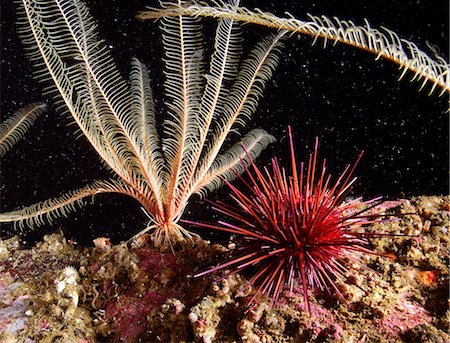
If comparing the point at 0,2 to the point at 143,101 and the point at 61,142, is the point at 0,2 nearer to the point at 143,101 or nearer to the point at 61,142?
the point at 61,142

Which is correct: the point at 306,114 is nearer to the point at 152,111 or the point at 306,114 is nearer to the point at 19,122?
the point at 152,111

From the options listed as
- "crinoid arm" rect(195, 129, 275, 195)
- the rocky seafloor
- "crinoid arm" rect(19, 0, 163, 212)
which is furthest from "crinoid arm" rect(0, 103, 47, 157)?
"crinoid arm" rect(195, 129, 275, 195)

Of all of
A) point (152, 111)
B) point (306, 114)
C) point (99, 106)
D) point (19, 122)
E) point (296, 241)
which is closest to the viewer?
point (296, 241)

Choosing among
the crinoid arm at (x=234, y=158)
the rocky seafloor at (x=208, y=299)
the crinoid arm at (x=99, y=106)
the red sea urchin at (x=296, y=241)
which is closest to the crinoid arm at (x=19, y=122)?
the crinoid arm at (x=99, y=106)

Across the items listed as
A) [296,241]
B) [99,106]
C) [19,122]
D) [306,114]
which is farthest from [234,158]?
[19,122]

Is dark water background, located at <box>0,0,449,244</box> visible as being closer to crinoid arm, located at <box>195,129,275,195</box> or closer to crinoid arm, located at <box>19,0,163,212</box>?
crinoid arm, located at <box>195,129,275,195</box>
